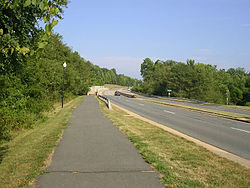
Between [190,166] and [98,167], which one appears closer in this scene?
[98,167]

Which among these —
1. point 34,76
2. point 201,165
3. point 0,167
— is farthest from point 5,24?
point 34,76

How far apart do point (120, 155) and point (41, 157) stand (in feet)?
7.26

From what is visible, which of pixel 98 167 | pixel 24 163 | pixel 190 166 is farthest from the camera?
pixel 24 163

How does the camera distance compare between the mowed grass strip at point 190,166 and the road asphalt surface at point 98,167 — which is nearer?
the road asphalt surface at point 98,167

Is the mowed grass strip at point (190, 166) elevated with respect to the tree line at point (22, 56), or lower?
lower

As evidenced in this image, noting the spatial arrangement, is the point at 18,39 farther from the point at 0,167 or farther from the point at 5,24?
the point at 0,167

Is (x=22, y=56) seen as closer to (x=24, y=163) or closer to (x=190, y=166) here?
(x=24, y=163)

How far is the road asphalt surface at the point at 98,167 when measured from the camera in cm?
436

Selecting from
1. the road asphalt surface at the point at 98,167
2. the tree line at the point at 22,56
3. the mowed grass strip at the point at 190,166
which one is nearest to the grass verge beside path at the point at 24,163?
the road asphalt surface at the point at 98,167

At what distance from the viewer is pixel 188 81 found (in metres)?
75.5

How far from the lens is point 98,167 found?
5.30m

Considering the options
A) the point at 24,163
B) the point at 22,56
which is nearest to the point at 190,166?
the point at 24,163

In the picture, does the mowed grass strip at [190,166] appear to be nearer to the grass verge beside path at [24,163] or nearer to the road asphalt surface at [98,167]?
the road asphalt surface at [98,167]

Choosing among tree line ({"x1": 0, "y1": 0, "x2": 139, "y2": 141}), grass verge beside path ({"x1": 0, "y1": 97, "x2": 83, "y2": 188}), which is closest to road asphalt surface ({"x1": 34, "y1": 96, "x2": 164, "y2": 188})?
grass verge beside path ({"x1": 0, "y1": 97, "x2": 83, "y2": 188})
